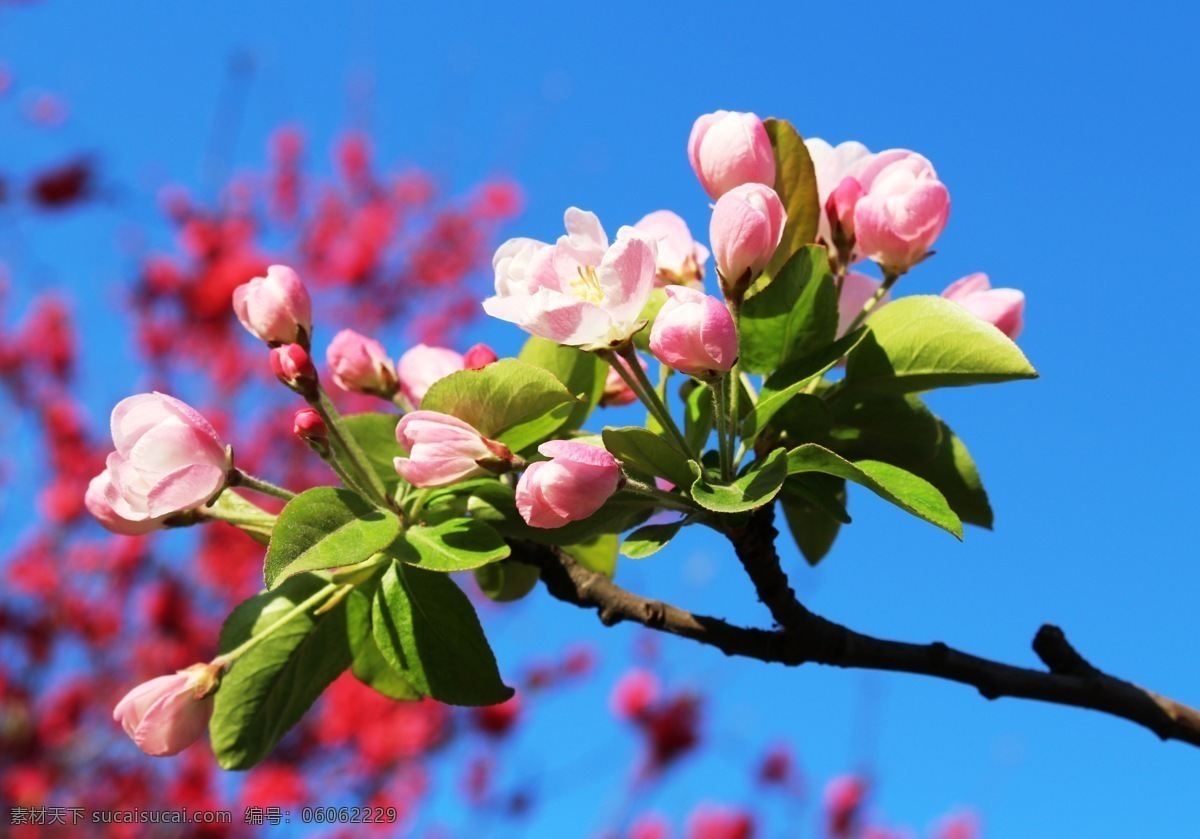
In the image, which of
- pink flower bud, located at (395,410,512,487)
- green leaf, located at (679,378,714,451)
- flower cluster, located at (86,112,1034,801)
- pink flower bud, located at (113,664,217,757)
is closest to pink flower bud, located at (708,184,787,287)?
flower cluster, located at (86,112,1034,801)

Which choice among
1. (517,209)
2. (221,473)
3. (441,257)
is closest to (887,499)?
(221,473)

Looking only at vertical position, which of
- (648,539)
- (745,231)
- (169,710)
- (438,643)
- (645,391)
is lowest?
(169,710)

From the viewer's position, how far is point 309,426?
2.43 ft

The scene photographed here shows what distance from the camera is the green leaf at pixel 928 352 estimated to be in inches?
29.1

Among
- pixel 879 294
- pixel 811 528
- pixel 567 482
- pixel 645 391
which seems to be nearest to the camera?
pixel 567 482

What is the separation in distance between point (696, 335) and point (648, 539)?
0.17 meters

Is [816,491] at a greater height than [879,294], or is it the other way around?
[879,294]

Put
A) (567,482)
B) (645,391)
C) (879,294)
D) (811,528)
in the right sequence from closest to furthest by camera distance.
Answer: (567,482) < (645,391) < (879,294) < (811,528)

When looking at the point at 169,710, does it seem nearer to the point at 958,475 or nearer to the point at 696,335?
the point at 696,335

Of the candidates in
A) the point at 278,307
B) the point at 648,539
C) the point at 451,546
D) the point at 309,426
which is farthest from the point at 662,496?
the point at 278,307

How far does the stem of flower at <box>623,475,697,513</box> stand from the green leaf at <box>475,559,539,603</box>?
9.6 inches

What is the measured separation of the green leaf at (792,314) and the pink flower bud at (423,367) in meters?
0.26

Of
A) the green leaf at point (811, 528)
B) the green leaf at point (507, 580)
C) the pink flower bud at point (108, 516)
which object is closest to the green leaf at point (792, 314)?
the green leaf at point (811, 528)

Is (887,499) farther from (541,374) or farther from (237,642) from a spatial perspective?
(237,642)
